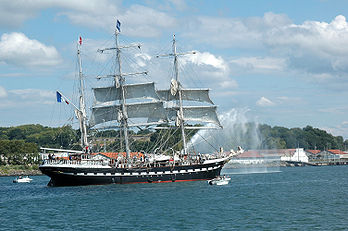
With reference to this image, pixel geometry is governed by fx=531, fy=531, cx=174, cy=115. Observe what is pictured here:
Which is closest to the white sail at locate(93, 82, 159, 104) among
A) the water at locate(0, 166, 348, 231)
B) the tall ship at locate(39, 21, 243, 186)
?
→ the tall ship at locate(39, 21, 243, 186)

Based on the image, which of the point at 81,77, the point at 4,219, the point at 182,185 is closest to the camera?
the point at 4,219

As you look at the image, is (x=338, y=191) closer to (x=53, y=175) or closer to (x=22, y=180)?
(x=53, y=175)

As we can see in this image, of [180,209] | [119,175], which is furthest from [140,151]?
[180,209]

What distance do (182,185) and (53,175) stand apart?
22.3 metres

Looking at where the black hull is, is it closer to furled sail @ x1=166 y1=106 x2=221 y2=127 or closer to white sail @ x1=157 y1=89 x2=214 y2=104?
furled sail @ x1=166 y1=106 x2=221 y2=127

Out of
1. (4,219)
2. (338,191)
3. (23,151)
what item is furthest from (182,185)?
(23,151)

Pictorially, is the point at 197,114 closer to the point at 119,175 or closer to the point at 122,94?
the point at 122,94

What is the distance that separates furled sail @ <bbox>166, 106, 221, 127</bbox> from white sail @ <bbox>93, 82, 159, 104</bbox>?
477 cm

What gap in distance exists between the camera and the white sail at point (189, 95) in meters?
103

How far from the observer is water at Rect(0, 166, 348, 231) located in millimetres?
47812

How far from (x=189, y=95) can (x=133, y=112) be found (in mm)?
11424

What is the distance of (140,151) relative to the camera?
96500mm

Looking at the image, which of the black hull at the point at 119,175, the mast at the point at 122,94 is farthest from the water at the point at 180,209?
the mast at the point at 122,94

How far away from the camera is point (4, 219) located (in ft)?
178
